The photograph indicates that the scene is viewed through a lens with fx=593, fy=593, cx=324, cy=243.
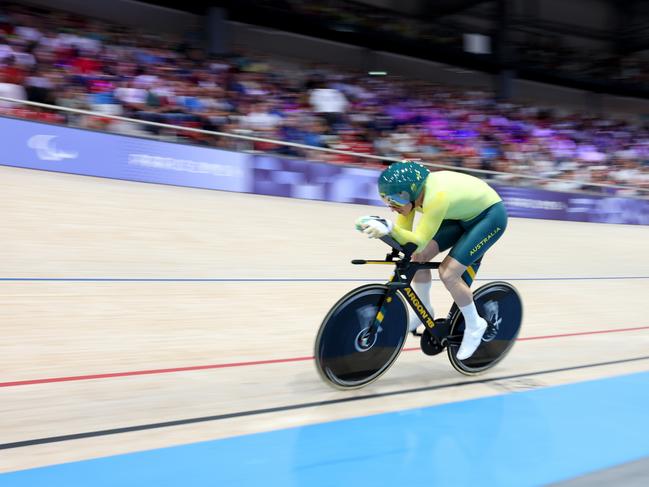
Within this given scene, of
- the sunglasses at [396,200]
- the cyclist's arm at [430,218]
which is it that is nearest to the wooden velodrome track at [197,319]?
the cyclist's arm at [430,218]

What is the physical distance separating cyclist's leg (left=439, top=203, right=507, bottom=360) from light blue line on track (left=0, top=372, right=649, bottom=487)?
12.9 inches

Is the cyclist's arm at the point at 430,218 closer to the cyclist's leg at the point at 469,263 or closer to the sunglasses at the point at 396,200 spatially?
the sunglasses at the point at 396,200

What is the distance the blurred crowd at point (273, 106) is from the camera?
7988 millimetres

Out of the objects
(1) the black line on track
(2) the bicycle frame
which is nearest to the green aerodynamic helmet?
(2) the bicycle frame

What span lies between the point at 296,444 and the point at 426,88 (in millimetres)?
14170

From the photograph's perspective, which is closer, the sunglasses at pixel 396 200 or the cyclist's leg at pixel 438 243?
the sunglasses at pixel 396 200

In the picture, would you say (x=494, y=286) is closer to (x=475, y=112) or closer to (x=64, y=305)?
(x=64, y=305)

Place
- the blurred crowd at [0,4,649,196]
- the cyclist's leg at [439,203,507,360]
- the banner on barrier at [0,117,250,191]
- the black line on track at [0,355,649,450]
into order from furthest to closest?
the blurred crowd at [0,4,649,196] → the banner on barrier at [0,117,250,191] → the cyclist's leg at [439,203,507,360] → the black line on track at [0,355,649,450]

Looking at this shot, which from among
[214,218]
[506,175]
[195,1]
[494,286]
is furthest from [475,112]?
[494,286]

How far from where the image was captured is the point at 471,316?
288 centimetres

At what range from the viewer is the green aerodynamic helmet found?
98.3 inches

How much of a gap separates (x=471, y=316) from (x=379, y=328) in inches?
20.5

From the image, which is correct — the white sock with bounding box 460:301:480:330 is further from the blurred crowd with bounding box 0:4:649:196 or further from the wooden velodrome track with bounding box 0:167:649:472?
the blurred crowd with bounding box 0:4:649:196

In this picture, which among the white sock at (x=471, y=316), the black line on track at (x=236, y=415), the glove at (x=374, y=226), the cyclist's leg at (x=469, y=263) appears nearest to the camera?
the black line on track at (x=236, y=415)
